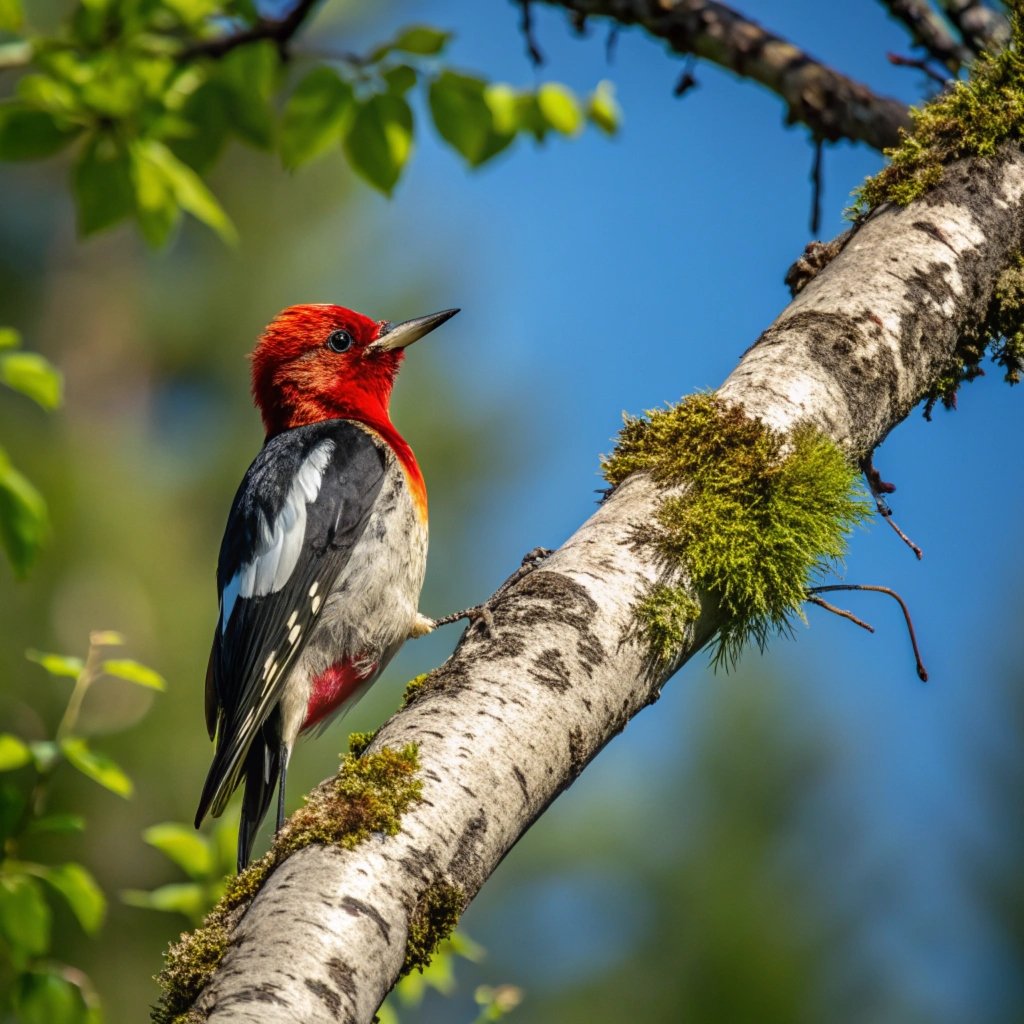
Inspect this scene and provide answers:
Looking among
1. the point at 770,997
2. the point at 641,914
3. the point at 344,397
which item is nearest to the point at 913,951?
the point at 770,997

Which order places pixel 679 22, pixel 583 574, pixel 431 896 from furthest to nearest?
pixel 679 22
pixel 583 574
pixel 431 896

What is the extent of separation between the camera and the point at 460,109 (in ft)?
6.97

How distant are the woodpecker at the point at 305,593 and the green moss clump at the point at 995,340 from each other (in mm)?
1484

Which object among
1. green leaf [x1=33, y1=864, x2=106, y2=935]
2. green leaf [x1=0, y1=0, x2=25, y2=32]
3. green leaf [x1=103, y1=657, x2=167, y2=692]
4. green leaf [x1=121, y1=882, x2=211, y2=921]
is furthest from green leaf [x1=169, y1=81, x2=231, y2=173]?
green leaf [x1=121, y1=882, x2=211, y2=921]

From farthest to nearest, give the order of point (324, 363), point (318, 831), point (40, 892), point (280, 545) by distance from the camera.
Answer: point (324, 363) → point (280, 545) → point (40, 892) → point (318, 831)

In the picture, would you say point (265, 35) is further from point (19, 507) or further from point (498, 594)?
point (498, 594)

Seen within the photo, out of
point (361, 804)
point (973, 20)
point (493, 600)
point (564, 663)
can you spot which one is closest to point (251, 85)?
point (493, 600)

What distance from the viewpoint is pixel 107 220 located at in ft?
6.77

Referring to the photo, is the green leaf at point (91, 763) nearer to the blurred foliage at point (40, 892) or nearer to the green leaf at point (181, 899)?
the blurred foliage at point (40, 892)

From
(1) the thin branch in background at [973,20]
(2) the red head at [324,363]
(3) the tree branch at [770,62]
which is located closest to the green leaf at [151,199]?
(3) the tree branch at [770,62]

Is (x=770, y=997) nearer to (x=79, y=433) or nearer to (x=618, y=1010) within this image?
(x=618, y=1010)

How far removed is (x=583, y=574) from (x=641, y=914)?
893 centimetres

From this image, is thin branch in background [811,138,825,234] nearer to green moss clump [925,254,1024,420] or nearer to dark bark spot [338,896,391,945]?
green moss clump [925,254,1024,420]

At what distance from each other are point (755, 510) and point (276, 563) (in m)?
1.65
